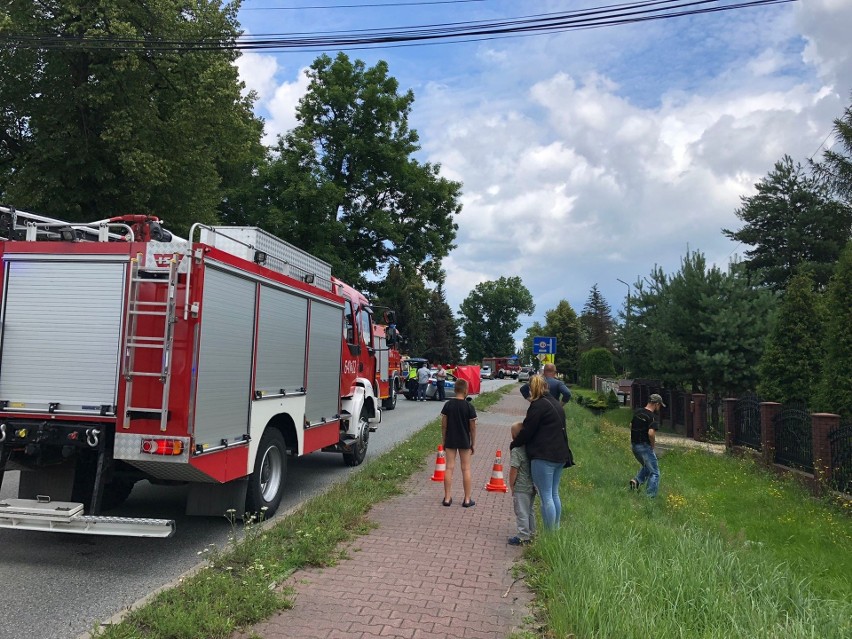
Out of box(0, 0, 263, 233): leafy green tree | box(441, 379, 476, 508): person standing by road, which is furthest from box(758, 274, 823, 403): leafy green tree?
box(0, 0, 263, 233): leafy green tree

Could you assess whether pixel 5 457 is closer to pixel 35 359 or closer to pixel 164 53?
pixel 35 359

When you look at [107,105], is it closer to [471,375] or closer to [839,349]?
[839,349]

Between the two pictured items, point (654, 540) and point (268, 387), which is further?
point (268, 387)

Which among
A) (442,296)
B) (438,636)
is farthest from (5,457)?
(442,296)

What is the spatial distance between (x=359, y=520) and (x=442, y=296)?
8067 cm

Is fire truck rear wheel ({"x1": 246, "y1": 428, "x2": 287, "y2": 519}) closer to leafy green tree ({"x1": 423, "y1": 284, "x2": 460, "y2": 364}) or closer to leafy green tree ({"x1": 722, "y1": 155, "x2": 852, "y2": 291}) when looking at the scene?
leafy green tree ({"x1": 722, "y1": 155, "x2": 852, "y2": 291})

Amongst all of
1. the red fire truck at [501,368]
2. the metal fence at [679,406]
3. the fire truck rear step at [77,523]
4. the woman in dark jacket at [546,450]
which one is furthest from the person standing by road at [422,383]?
the red fire truck at [501,368]

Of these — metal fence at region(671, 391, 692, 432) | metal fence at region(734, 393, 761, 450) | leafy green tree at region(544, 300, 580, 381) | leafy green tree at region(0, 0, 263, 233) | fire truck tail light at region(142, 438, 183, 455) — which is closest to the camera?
fire truck tail light at region(142, 438, 183, 455)

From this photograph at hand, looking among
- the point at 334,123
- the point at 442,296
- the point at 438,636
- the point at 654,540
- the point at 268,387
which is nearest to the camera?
the point at 438,636

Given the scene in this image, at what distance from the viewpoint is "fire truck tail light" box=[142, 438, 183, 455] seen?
5.12 metres

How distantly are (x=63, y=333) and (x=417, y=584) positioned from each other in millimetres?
3705

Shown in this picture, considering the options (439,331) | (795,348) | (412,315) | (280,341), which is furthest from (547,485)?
(439,331)

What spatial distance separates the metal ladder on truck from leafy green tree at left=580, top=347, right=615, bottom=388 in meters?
52.6

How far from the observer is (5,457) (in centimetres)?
546
